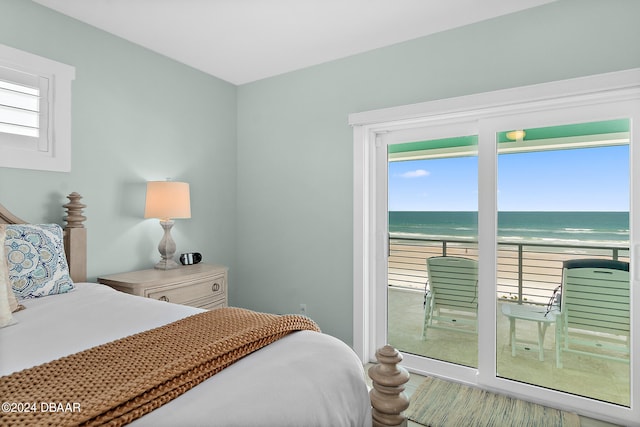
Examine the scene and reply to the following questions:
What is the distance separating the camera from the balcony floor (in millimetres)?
2180

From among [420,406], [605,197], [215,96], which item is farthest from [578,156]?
[215,96]

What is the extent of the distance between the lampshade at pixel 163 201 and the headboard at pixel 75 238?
17.5 inches

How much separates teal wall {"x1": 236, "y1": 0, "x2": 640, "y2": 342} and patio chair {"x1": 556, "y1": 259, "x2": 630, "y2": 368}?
1.18 m

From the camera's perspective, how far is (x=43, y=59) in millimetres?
2250

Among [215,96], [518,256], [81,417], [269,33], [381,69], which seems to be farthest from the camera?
[215,96]

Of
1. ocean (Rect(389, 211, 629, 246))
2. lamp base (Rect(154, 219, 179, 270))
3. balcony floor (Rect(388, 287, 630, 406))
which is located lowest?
balcony floor (Rect(388, 287, 630, 406))

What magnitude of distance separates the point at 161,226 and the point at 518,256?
8.82 ft

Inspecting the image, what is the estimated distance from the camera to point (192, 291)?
104 inches

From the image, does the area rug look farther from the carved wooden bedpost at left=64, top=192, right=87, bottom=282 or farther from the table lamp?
the carved wooden bedpost at left=64, top=192, right=87, bottom=282

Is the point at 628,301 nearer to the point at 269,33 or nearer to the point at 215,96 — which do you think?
the point at 269,33

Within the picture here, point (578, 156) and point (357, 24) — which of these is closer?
point (578, 156)

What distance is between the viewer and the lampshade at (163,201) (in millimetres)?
2656

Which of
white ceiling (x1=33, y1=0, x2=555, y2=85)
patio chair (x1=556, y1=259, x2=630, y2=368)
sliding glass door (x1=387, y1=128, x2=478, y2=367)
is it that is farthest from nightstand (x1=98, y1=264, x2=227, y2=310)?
patio chair (x1=556, y1=259, x2=630, y2=368)

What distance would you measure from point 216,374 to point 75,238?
5.95 ft
